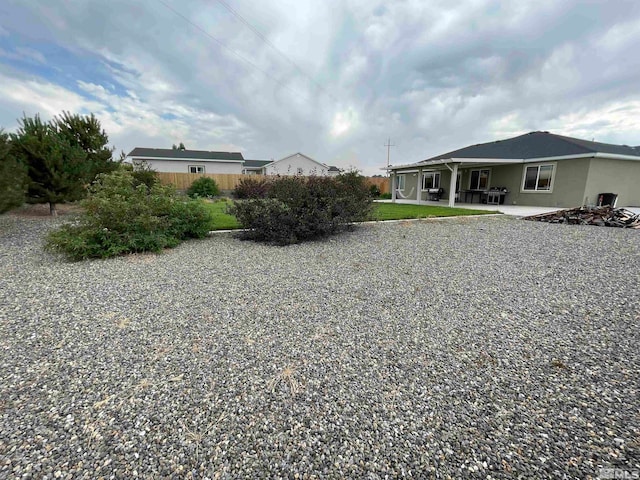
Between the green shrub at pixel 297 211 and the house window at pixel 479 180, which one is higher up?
the house window at pixel 479 180

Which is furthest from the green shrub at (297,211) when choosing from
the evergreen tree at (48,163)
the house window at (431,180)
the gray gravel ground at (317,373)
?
the house window at (431,180)

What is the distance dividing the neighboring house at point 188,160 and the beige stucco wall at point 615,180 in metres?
27.7

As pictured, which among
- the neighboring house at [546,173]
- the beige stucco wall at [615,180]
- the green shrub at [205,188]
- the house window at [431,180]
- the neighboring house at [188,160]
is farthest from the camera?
the neighboring house at [188,160]

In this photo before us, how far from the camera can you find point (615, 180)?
1290 centimetres

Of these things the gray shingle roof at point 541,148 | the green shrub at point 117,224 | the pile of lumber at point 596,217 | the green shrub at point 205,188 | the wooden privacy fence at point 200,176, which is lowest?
the pile of lumber at point 596,217

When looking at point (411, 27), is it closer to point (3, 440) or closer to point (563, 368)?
point (563, 368)

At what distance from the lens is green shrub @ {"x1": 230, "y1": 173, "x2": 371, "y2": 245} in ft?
21.1

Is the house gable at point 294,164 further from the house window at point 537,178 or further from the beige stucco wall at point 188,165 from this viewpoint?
the house window at point 537,178

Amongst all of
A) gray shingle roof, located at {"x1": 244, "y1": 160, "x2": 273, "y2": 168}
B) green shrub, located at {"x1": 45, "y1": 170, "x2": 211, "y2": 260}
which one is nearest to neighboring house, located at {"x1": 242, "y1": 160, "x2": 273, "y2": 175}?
gray shingle roof, located at {"x1": 244, "y1": 160, "x2": 273, "y2": 168}

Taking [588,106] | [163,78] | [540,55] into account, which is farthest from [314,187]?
[588,106]

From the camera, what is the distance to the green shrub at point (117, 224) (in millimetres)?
5039

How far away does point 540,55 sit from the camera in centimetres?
1132

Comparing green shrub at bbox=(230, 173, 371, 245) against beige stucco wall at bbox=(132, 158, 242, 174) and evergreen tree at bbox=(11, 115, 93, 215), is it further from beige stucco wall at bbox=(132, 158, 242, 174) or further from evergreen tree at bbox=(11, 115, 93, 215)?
beige stucco wall at bbox=(132, 158, 242, 174)

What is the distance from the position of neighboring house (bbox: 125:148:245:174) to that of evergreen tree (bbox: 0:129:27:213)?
21914 millimetres
